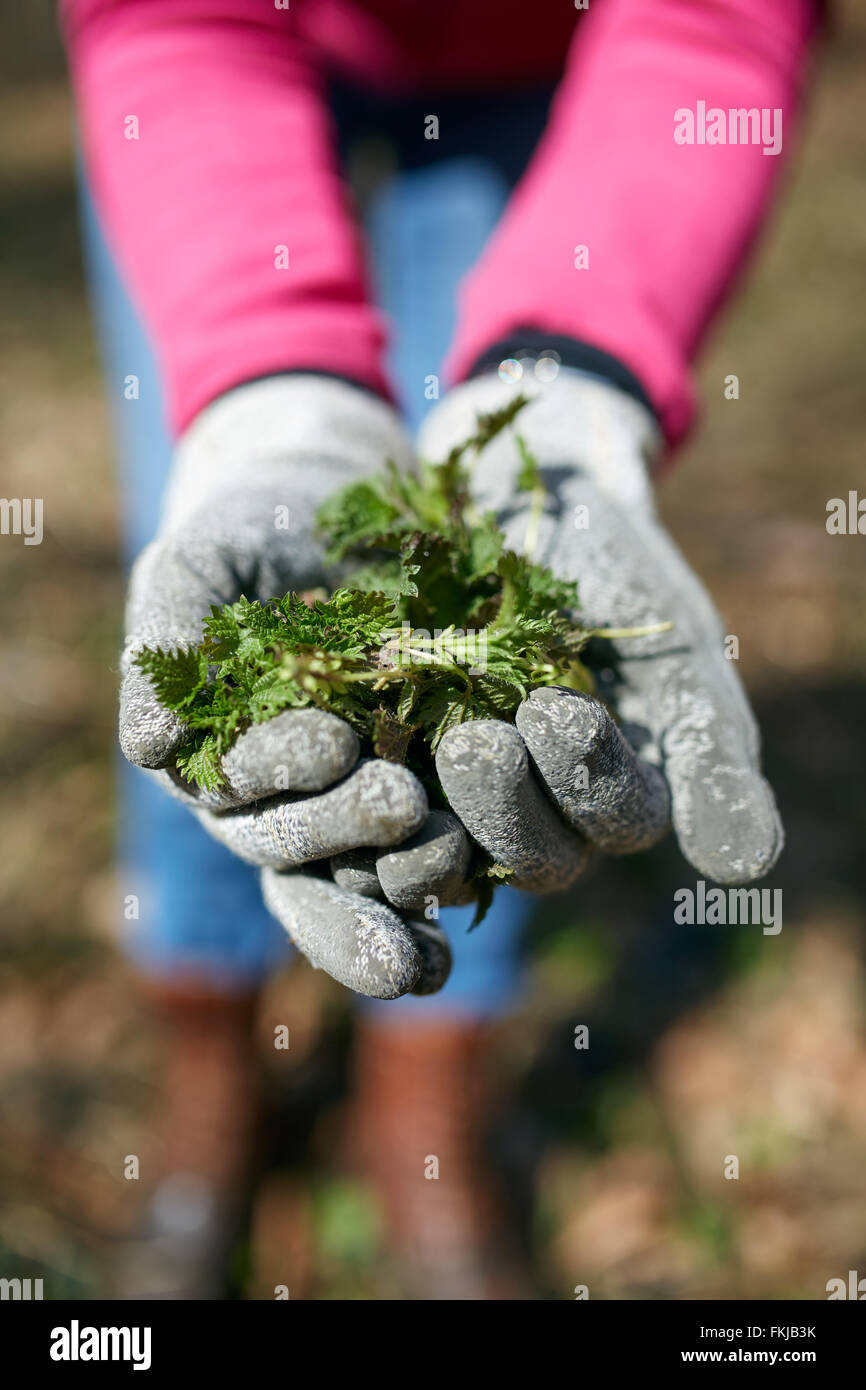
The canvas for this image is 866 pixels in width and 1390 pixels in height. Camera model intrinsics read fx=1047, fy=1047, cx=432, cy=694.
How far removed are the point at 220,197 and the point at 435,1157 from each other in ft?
10.9

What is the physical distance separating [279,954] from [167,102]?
9.31 feet

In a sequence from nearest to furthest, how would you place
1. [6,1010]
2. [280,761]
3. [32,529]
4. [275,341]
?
[280,761]
[275,341]
[6,1010]
[32,529]

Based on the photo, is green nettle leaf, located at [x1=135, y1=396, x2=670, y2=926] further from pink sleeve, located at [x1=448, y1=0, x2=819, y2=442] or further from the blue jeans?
the blue jeans

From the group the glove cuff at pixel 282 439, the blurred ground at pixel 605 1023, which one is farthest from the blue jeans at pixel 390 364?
the glove cuff at pixel 282 439

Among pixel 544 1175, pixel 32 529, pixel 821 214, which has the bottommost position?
pixel 544 1175

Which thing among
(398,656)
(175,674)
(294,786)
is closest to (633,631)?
(398,656)

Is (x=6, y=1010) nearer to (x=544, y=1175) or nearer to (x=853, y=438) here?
(x=544, y=1175)

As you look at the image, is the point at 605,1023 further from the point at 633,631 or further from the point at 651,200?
the point at 651,200

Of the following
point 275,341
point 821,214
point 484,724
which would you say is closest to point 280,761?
point 484,724

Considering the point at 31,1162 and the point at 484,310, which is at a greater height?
the point at 484,310

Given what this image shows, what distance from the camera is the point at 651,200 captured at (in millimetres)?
2869

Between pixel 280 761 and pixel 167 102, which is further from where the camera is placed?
pixel 167 102

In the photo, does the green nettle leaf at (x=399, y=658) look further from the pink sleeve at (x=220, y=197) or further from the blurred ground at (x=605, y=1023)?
the blurred ground at (x=605, y=1023)

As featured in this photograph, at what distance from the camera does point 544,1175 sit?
159 inches
